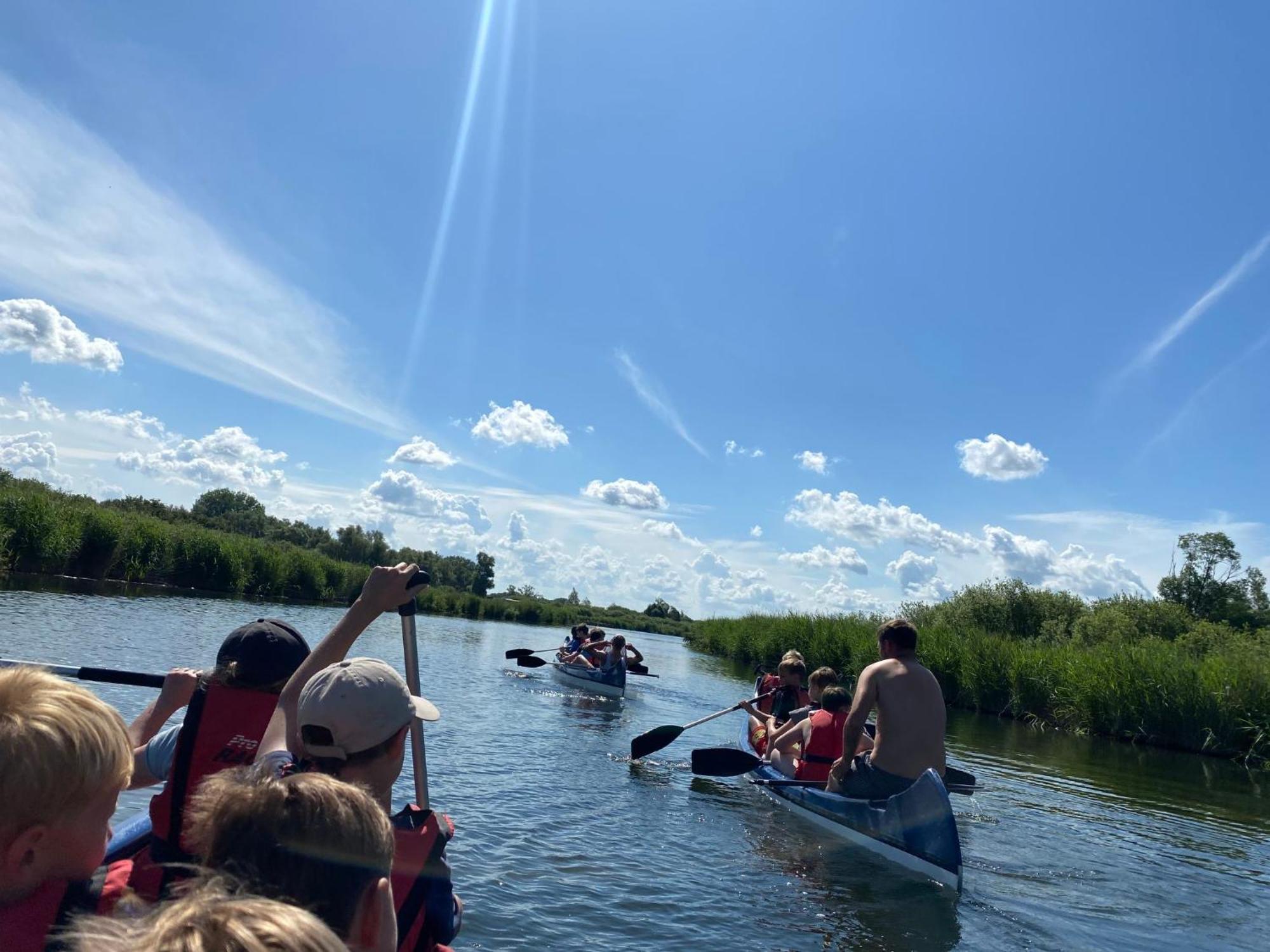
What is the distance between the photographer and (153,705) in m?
3.45

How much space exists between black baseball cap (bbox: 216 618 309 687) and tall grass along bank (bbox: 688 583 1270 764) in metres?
19.2

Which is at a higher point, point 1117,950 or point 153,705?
point 153,705

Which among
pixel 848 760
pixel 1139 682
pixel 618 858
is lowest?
pixel 618 858

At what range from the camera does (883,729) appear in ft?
25.4

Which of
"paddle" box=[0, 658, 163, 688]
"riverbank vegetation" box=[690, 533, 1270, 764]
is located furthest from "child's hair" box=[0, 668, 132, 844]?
"riverbank vegetation" box=[690, 533, 1270, 764]

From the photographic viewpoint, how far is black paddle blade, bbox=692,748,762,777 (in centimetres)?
963

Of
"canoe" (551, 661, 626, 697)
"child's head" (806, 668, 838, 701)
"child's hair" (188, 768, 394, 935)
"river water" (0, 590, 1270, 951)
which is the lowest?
"river water" (0, 590, 1270, 951)

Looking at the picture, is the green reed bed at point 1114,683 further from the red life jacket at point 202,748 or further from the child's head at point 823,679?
the red life jacket at point 202,748

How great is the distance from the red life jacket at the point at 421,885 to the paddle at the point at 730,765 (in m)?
7.26

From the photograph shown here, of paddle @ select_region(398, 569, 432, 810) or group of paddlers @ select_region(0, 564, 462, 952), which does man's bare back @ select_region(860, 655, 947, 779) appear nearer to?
paddle @ select_region(398, 569, 432, 810)

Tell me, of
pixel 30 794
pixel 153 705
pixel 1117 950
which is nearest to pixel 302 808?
pixel 30 794

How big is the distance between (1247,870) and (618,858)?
21.6 feet

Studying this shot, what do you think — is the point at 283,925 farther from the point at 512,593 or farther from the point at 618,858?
the point at 512,593

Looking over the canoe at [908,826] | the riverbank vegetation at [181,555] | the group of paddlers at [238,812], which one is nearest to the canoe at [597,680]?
the riverbank vegetation at [181,555]
